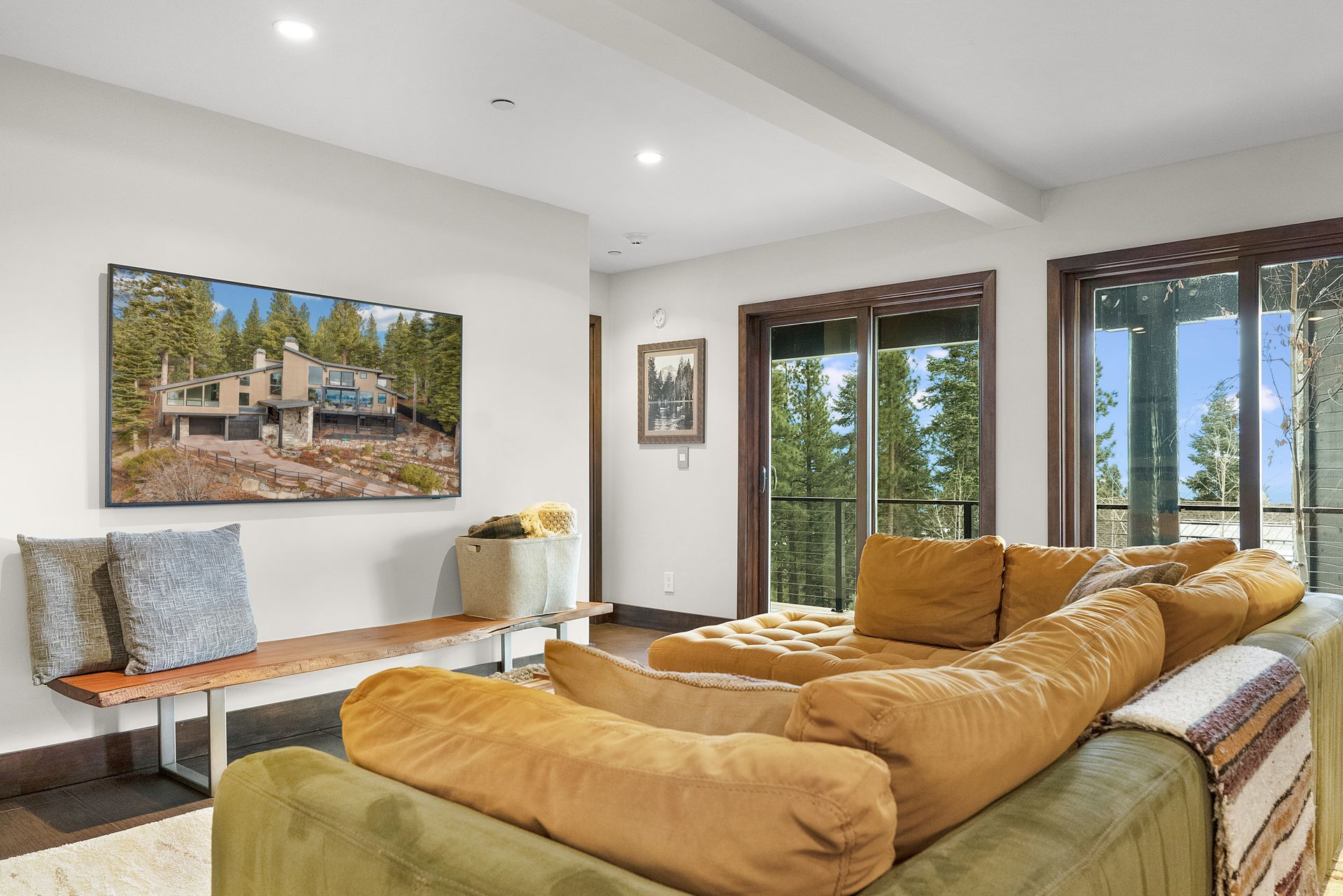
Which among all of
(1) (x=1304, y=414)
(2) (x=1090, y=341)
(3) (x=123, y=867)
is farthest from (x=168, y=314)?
(1) (x=1304, y=414)

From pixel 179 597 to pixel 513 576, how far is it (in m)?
1.40

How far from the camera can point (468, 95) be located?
11.2 feet

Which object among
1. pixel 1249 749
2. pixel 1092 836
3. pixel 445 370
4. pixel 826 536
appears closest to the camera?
pixel 1092 836

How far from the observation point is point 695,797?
31.9 inches

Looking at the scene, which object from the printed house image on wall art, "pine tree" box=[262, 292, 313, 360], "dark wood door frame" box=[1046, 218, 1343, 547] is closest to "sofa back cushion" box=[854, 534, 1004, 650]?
"dark wood door frame" box=[1046, 218, 1343, 547]

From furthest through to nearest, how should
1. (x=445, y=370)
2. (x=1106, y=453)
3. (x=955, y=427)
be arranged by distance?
1. (x=955, y=427)
2. (x=1106, y=453)
3. (x=445, y=370)

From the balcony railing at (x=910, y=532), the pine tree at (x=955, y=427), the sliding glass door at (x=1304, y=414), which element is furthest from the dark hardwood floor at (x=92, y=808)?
the sliding glass door at (x=1304, y=414)

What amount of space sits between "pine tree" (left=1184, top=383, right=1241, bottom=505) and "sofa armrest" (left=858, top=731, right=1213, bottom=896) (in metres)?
3.54

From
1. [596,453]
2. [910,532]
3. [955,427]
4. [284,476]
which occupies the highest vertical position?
[955,427]

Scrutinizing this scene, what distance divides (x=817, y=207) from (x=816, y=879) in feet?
14.9

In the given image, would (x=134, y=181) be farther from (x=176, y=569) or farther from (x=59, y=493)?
(x=176, y=569)

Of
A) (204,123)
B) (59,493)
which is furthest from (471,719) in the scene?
(204,123)

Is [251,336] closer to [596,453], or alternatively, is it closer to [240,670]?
[240,670]

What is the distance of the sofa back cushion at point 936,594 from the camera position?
320cm
